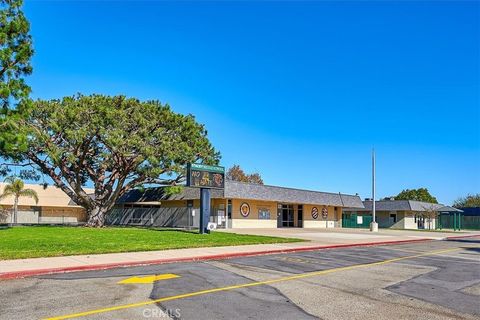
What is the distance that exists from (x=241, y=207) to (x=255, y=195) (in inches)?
76.1

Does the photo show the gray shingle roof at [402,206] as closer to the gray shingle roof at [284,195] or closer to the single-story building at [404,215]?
the single-story building at [404,215]

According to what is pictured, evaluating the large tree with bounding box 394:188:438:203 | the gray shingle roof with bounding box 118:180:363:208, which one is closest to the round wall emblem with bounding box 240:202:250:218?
the gray shingle roof with bounding box 118:180:363:208

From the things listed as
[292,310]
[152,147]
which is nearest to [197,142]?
[152,147]

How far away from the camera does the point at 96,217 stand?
3747 cm

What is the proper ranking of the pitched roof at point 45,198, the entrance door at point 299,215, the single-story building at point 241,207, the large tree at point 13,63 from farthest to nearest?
the pitched roof at point 45,198
the entrance door at point 299,215
the single-story building at point 241,207
the large tree at point 13,63

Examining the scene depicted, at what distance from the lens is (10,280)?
32.7 feet

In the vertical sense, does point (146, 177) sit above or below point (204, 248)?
above

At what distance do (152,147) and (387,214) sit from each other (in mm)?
40434

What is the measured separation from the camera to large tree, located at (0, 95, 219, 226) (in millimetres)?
32406

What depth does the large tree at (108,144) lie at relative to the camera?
106 feet

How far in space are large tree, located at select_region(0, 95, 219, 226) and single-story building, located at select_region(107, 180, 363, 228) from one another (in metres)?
3.43

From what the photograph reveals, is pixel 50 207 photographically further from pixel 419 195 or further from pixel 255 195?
pixel 419 195

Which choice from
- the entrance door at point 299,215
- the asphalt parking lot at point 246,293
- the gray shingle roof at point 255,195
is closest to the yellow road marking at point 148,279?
the asphalt parking lot at point 246,293

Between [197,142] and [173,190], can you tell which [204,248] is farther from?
[197,142]
